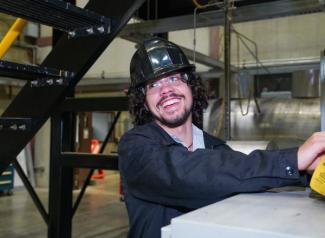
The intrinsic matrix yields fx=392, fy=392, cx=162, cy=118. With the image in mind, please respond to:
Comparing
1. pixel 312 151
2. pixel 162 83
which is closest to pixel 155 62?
pixel 162 83

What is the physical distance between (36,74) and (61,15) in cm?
21

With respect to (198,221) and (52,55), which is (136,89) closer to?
(52,55)

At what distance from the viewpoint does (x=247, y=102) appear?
12.0ft

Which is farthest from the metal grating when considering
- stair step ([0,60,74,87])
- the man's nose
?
the man's nose

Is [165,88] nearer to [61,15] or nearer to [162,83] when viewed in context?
[162,83]

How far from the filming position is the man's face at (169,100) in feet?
4.04

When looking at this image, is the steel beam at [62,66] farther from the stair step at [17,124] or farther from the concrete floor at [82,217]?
the concrete floor at [82,217]

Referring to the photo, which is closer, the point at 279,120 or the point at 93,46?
the point at 93,46

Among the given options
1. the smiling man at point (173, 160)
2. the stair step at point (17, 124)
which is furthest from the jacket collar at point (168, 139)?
the stair step at point (17, 124)

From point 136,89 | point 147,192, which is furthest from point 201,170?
point 136,89

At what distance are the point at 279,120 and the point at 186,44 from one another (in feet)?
8.88

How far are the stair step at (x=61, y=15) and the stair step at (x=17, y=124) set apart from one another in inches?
14.1

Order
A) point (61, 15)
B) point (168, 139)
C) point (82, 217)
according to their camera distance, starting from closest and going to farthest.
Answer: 1. point (168, 139)
2. point (61, 15)
3. point (82, 217)

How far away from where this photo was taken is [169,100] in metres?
1.23
